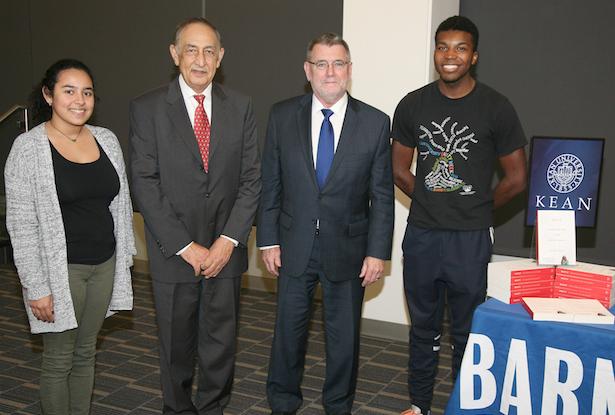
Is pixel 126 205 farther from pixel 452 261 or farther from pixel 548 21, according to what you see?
pixel 548 21

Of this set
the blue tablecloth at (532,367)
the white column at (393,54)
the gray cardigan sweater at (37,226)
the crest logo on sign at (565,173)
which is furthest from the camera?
the white column at (393,54)

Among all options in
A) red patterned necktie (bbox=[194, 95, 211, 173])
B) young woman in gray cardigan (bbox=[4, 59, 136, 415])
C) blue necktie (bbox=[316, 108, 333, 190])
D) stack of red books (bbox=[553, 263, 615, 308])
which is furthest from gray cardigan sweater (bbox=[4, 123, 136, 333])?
stack of red books (bbox=[553, 263, 615, 308])

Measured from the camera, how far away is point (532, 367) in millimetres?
2518

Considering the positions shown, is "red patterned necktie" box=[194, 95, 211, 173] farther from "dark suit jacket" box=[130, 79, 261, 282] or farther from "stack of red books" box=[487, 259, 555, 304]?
"stack of red books" box=[487, 259, 555, 304]

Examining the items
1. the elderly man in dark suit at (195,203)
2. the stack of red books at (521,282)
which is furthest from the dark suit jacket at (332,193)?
the stack of red books at (521,282)

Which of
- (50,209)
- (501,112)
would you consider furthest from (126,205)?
(501,112)

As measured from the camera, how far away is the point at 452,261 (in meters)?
3.08

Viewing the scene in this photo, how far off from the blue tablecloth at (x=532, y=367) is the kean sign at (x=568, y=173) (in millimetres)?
689

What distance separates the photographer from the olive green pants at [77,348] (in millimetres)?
2748

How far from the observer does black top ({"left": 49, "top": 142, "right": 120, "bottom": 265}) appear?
8.70ft

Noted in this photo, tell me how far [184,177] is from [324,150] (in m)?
0.66

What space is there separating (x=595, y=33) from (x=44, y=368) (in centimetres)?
407

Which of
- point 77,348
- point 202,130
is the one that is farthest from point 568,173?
point 77,348

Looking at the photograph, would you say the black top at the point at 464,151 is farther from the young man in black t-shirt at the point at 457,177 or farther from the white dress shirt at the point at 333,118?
the white dress shirt at the point at 333,118
